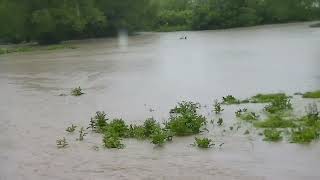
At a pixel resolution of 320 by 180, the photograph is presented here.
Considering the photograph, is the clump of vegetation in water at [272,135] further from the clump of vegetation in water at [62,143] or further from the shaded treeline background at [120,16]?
the shaded treeline background at [120,16]

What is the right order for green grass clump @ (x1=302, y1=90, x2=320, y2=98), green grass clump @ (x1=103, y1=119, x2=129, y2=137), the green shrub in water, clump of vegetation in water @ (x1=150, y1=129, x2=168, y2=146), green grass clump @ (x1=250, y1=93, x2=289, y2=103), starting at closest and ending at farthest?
1. clump of vegetation in water @ (x1=150, y1=129, x2=168, y2=146)
2. the green shrub in water
3. green grass clump @ (x1=103, y1=119, x2=129, y2=137)
4. green grass clump @ (x1=302, y1=90, x2=320, y2=98)
5. green grass clump @ (x1=250, y1=93, x2=289, y2=103)

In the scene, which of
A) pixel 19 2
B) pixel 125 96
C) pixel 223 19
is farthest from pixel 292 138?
pixel 223 19

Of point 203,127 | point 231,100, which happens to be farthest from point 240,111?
point 231,100

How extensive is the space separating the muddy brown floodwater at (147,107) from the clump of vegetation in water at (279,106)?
0.31 metres

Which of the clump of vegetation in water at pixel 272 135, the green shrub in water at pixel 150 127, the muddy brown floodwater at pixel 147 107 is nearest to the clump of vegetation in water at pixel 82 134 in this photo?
the muddy brown floodwater at pixel 147 107

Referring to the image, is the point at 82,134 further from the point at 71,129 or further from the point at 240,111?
the point at 240,111

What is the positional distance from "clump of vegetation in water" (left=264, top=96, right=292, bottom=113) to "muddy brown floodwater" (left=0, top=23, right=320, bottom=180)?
0.31m

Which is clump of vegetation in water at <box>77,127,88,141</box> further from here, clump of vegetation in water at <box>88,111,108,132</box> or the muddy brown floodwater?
clump of vegetation in water at <box>88,111,108,132</box>

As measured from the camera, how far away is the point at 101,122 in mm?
14523

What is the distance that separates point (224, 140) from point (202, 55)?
2411 centimetres

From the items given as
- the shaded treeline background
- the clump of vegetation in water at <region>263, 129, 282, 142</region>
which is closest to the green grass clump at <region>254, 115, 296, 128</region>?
the clump of vegetation in water at <region>263, 129, 282, 142</region>

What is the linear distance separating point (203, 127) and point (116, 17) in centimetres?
5625

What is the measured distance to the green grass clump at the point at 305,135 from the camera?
11391 mm

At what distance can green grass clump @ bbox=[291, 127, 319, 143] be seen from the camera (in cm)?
1139
